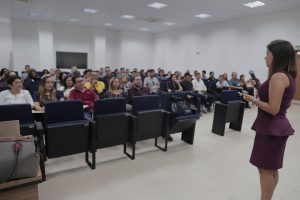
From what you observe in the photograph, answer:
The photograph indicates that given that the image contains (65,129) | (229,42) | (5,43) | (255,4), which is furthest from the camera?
(5,43)

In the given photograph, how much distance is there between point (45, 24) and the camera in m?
12.2

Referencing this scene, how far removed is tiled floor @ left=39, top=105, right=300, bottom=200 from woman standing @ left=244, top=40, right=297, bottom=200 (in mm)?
809

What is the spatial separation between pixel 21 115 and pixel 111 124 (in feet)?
3.65

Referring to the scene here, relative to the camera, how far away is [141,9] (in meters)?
9.10

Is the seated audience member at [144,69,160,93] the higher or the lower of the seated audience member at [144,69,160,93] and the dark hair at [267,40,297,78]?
the lower

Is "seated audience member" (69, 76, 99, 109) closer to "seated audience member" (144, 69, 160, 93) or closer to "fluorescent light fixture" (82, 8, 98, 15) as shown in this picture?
"seated audience member" (144, 69, 160, 93)

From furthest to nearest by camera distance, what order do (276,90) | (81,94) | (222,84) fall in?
(222,84)
(81,94)
(276,90)

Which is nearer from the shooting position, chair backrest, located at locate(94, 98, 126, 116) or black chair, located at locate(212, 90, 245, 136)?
chair backrest, located at locate(94, 98, 126, 116)

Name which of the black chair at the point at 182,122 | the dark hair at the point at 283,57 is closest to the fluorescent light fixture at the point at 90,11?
the black chair at the point at 182,122

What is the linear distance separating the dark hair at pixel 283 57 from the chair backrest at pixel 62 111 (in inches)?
90.3

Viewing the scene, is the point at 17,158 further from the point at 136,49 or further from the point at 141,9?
the point at 136,49

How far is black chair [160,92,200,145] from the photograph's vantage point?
3764 millimetres

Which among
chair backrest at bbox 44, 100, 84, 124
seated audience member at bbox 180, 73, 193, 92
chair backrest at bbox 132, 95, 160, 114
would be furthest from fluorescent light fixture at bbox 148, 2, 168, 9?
chair backrest at bbox 44, 100, 84, 124

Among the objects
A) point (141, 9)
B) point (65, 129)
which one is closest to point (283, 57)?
point (65, 129)
